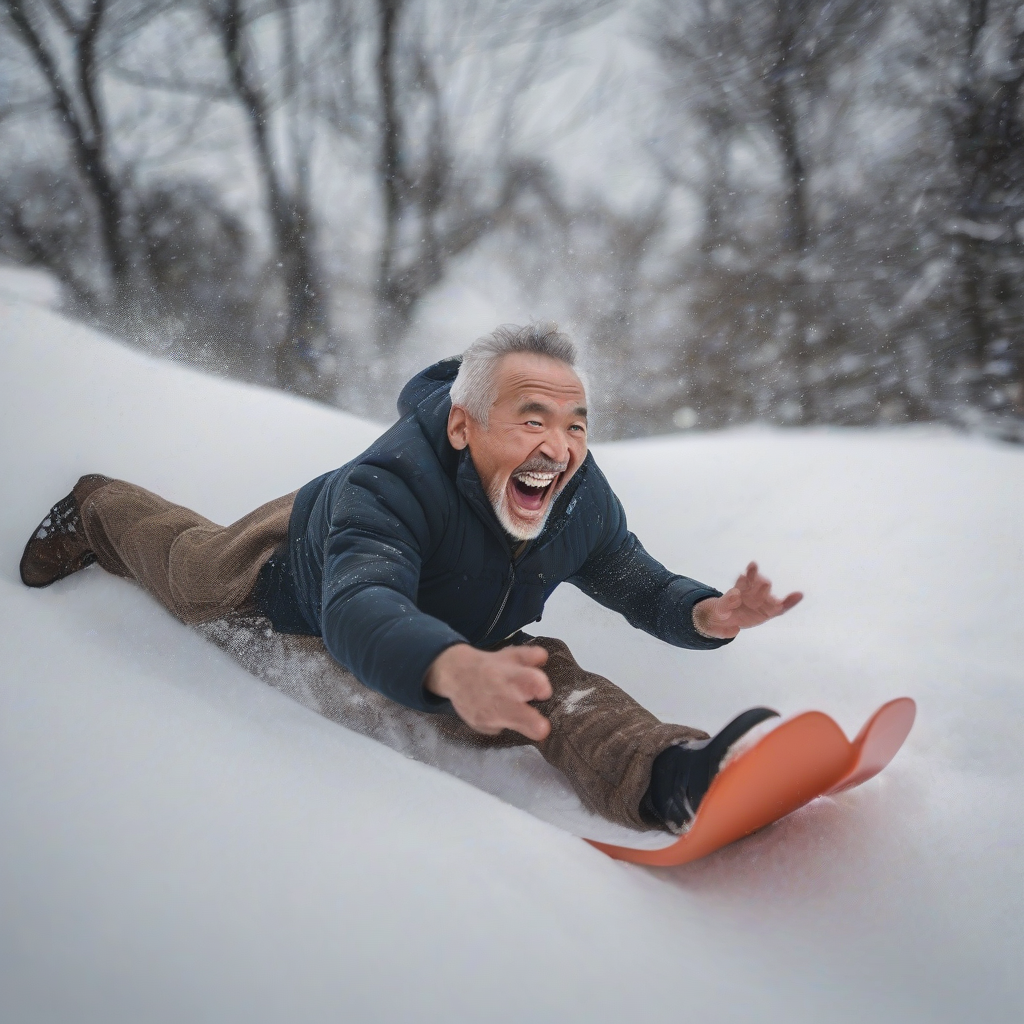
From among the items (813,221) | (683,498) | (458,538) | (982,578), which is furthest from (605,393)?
(458,538)

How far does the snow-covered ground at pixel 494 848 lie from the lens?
57cm

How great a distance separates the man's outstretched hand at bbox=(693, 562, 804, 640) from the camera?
101cm

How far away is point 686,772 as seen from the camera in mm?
881

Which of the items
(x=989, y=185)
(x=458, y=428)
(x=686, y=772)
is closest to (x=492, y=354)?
(x=458, y=428)

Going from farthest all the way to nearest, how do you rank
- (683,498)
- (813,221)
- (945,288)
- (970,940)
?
1. (813,221)
2. (945,288)
3. (683,498)
4. (970,940)

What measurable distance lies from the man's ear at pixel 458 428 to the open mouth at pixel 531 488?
0.28 ft

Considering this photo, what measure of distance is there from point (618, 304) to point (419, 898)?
6240 millimetres

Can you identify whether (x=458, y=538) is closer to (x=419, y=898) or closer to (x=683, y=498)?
(x=419, y=898)

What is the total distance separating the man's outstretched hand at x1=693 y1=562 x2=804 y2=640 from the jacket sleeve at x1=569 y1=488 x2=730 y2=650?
0.07 feet

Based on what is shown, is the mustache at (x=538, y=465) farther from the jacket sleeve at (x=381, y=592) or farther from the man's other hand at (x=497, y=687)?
the man's other hand at (x=497, y=687)

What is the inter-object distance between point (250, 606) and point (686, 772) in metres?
0.76

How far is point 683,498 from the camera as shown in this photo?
191cm

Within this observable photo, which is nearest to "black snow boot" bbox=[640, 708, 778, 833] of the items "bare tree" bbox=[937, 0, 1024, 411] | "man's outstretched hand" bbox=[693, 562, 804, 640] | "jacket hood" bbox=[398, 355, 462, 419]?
"man's outstretched hand" bbox=[693, 562, 804, 640]

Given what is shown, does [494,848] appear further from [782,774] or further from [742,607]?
[742,607]
